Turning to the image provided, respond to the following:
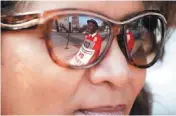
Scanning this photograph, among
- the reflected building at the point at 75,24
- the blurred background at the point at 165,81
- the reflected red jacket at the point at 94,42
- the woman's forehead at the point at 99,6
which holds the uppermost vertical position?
the woman's forehead at the point at 99,6

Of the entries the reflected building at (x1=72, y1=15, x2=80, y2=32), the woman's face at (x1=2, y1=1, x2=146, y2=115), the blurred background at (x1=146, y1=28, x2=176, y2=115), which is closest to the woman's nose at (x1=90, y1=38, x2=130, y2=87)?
the woman's face at (x1=2, y1=1, x2=146, y2=115)

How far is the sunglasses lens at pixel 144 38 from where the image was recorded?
124cm

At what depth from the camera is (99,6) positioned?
113cm

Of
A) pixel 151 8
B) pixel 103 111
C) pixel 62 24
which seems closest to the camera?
pixel 62 24

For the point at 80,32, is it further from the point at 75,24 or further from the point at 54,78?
the point at 54,78

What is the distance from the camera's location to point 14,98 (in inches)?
44.7

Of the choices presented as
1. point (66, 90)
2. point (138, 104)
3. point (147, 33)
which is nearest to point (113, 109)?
point (66, 90)

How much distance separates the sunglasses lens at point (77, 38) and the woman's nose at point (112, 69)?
1.2 inches

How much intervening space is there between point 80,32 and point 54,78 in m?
0.14

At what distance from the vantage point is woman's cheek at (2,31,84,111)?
1.09 meters

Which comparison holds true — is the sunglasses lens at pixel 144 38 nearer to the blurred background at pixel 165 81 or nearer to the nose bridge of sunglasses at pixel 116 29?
the nose bridge of sunglasses at pixel 116 29

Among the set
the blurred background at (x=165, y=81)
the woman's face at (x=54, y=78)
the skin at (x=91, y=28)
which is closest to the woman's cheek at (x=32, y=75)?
the woman's face at (x=54, y=78)

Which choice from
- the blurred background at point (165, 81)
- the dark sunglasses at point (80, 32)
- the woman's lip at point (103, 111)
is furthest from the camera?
the blurred background at point (165, 81)

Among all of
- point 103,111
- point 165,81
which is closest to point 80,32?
point 103,111
